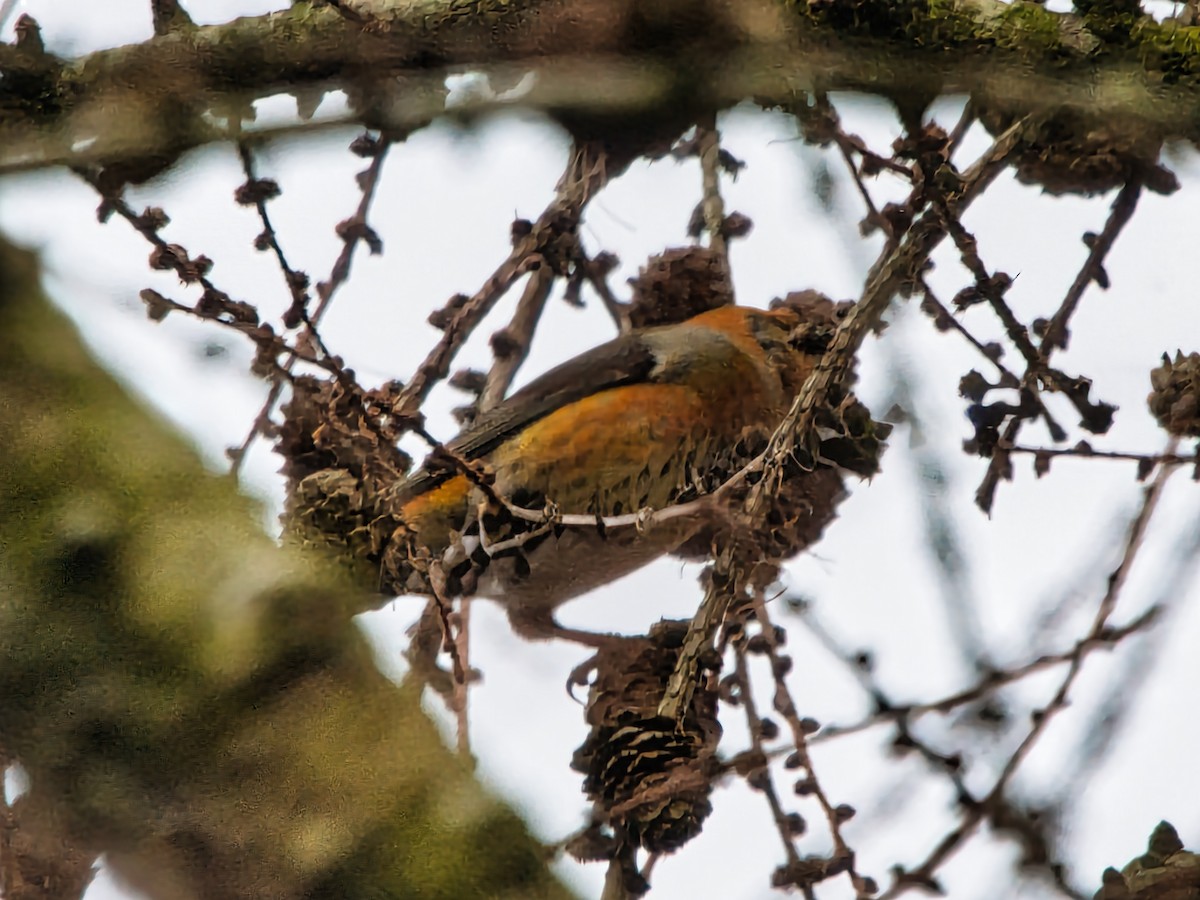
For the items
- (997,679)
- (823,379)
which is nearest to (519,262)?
(823,379)

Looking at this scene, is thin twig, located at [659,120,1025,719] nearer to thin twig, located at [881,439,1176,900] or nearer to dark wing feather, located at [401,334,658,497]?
thin twig, located at [881,439,1176,900]

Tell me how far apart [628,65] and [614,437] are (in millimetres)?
1205

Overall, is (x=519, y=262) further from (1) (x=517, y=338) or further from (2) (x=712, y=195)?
(2) (x=712, y=195)

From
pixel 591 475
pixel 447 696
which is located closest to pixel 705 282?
pixel 591 475

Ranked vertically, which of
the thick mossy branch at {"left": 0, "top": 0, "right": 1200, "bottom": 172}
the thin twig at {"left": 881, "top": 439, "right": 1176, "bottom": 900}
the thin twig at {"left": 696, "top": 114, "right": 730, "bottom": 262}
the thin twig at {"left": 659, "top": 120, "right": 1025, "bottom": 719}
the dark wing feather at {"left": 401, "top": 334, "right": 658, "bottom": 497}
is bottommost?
the thin twig at {"left": 881, "top": 439, "right": 1176, "bottom": 900}

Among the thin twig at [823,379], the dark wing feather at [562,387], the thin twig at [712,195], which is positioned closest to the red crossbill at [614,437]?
the dark wing feather at [562,387]

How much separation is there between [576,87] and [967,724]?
1.21 metres

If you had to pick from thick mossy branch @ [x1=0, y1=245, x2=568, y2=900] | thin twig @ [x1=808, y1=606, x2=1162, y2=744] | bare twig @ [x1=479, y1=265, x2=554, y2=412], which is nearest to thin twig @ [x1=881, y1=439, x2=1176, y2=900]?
thin twig @ [x1=808, y1=606, x2=1162, y2=744]

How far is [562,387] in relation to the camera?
→ 3.21 m

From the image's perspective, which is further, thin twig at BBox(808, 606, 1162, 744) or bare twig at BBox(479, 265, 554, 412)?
bare twig at BBox(479, 265, 554, 412)

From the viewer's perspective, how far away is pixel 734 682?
2.33 metres

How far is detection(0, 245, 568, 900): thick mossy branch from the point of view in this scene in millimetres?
1394

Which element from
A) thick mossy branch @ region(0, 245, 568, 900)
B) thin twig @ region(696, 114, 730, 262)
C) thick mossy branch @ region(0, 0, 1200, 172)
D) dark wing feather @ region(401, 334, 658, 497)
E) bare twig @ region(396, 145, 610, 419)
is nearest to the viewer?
thick mossy branch @ region(0, 245, 568, 900)

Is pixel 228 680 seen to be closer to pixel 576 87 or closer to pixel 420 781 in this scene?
pixel 420 781
